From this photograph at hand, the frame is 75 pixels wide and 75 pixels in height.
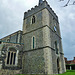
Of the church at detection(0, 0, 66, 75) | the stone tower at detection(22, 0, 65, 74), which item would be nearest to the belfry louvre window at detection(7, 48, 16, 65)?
the church at detection(0, 0, 66, 75)

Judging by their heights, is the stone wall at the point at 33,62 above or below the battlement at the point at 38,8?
below

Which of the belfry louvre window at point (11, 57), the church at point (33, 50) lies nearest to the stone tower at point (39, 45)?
the church at point (33, 50)

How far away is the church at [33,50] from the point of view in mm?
11609

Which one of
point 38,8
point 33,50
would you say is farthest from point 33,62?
point 38,8

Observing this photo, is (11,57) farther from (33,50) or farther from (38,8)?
(38,8)

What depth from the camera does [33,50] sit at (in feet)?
43.5

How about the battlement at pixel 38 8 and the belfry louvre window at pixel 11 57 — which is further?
the battlement at pixel 38 8

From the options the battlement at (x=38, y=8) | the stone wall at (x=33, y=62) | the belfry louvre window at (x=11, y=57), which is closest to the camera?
the stone wall at (x=33, y=62)

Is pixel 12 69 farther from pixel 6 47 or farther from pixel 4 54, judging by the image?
pixel 6 47

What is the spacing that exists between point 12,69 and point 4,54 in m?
2.66

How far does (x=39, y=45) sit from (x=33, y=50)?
1.40m

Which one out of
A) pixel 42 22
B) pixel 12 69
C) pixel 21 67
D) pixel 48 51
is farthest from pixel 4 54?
pixel 42 22

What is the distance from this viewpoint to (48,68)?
10812mm

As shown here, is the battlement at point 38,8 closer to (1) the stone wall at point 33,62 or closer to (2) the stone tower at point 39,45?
(2) the stone tower at point 39,45
